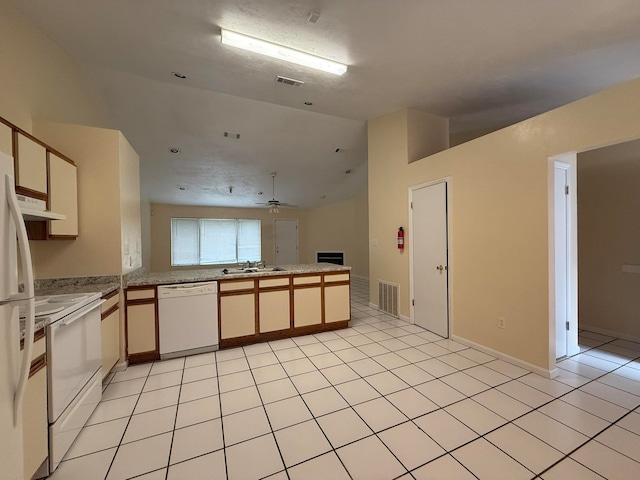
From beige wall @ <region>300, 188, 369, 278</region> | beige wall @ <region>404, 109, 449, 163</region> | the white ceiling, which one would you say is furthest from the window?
beige wall @ <region>404, 109, 449, 163</region>

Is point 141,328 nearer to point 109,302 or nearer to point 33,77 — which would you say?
point 109,302

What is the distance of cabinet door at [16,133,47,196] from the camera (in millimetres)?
1800

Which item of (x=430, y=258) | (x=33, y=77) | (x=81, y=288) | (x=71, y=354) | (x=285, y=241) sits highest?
(x=33, y=77)

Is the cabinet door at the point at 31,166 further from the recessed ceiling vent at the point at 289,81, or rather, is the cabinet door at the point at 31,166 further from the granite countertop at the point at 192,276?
the recessed ceiling vent at the point at 289,81

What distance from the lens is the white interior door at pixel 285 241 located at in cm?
941

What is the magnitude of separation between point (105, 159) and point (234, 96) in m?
1.97

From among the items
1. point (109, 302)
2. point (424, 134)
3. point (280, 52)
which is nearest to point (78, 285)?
point (109, 302)

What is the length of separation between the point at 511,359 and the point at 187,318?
352cm

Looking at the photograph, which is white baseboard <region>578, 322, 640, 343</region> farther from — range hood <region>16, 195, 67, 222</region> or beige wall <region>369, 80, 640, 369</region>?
range hood <region>16, 195, 67, 222</region>

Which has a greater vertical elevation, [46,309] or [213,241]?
[213,241]

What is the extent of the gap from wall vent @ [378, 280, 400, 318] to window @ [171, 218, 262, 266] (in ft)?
18.2

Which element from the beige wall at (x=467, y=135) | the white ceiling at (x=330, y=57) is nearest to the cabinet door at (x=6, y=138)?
the white ceiling at (x=330, y=57)

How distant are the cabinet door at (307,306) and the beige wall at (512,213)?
1758mm

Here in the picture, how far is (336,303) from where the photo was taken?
12.4ft
